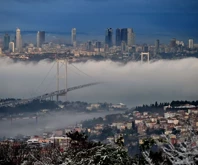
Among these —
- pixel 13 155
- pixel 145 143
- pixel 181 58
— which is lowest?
pixel 13 155

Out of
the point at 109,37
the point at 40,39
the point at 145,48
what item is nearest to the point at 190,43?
the point at 145,48

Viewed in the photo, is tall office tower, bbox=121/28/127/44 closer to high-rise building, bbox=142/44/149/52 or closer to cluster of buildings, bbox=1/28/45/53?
high-rise building, bbox=142/44/149/52

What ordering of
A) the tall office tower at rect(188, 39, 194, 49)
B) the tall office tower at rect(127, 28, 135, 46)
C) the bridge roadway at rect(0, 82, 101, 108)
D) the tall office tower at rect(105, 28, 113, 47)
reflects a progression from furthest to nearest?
the tall office tower at rect(105, 28, 113, 47) < the tall office tower at rect(127, 28, 135, 46) < the tall office tower at rect(188, 39, 194, 49) < the bridge roadway at rect(0, 82, 101, 108)

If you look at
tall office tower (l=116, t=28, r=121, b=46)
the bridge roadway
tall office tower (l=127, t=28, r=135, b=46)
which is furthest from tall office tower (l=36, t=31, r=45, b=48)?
tall office tower (l=127, t=28, r=135, b=46)

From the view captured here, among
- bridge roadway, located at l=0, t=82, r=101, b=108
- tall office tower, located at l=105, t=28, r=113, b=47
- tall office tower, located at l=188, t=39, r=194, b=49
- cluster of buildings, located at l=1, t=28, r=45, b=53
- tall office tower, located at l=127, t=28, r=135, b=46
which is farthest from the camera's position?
cluster of buildings, located at l=1, t=28, r=45, b=53

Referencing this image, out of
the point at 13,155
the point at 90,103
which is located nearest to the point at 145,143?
the point at 13,155

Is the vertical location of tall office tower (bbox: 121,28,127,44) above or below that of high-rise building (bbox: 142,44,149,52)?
above

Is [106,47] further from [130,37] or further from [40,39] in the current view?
[40,39]

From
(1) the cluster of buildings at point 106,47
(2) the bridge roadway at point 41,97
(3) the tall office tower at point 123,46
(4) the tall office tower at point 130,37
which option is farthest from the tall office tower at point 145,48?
(2) the bridge roadway at point 41,97

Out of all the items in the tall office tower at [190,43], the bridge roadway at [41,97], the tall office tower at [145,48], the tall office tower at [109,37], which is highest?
the tall office tower at [109,37]

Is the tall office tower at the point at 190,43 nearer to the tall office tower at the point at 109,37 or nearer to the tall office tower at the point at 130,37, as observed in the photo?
the tall office tower at the point at 130,37

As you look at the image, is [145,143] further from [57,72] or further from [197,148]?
[57,72]
